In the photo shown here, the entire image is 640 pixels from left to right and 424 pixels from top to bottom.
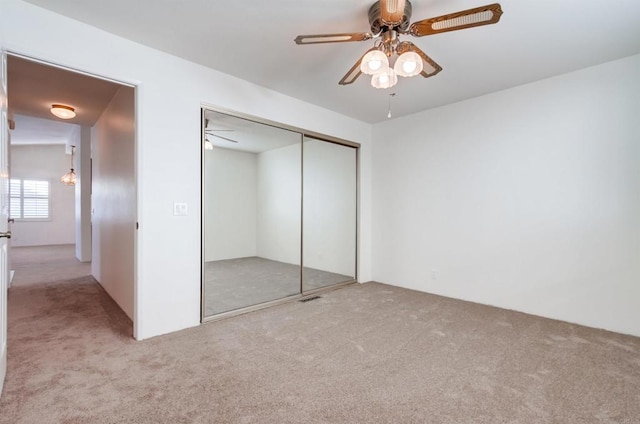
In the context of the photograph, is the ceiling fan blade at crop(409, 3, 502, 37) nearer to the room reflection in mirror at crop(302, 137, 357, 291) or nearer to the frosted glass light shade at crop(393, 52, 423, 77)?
the frosted glass light shade at crop(393, 52, 423, 77)

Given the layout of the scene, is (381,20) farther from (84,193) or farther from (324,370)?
(84,193)

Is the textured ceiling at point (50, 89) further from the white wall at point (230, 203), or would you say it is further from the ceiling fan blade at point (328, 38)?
the ceiling fan blade at point (328, 38)

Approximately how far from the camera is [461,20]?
1648mm

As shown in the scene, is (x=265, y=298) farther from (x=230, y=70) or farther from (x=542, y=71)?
(x=542, y=71)

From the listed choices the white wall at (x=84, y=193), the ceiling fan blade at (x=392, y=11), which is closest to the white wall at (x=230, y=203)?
the ceiling fan blade at (x=392, y=11)

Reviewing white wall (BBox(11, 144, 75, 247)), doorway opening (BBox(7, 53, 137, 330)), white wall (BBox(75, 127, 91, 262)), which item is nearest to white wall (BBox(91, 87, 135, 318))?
doorway opening (BBox(7, 53, 137, 330))

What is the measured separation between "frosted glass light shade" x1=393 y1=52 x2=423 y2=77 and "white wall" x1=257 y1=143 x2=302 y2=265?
7.00ft

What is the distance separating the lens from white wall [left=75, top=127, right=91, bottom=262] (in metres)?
6.23

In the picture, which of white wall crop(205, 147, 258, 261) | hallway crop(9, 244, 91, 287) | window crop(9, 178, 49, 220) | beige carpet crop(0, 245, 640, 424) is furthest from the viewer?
window crop(9, 178, 49, 220)

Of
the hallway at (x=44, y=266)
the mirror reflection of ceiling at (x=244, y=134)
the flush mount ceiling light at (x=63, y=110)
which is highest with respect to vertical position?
the flush mount ceiling light at (x=63, y=110)

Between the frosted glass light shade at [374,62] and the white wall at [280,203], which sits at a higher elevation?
the frosted glass light shade at [374,62]

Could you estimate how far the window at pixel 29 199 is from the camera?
28.7ft

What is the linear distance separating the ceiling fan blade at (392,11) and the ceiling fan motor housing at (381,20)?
0.08 meters

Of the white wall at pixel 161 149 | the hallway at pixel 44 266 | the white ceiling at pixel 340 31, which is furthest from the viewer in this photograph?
the hallway at pixel 44 266
